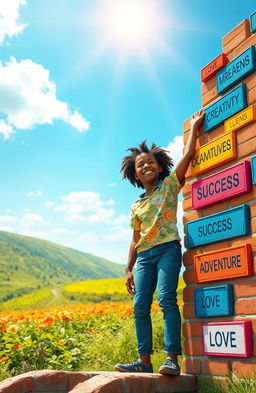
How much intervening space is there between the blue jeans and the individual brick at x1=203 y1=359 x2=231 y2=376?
0.22 metres

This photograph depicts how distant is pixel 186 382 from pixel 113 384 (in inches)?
25.3

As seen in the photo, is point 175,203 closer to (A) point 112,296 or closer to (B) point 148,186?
(B) point 148,186

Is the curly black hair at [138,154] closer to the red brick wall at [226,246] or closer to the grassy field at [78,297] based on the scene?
the red brick wall at [226,246]

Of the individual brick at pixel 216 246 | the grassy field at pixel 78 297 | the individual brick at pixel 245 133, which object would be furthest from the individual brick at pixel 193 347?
the grassy field at pixel 78 297

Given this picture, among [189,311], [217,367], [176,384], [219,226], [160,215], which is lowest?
[176,384]

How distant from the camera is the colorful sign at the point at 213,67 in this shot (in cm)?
338

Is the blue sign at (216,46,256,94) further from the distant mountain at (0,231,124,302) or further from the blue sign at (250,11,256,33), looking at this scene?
the distant mountain at (0,231,124,302)

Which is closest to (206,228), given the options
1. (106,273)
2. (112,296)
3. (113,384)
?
(113,384)

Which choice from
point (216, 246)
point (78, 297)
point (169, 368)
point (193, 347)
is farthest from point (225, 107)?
point (78, 297)

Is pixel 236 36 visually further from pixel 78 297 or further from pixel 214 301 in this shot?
pixel 78 297

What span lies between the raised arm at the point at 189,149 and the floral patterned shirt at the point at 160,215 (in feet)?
0.16

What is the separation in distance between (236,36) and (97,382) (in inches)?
96.9

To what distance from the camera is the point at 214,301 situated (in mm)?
3127

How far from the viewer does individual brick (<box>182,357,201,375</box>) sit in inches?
128
